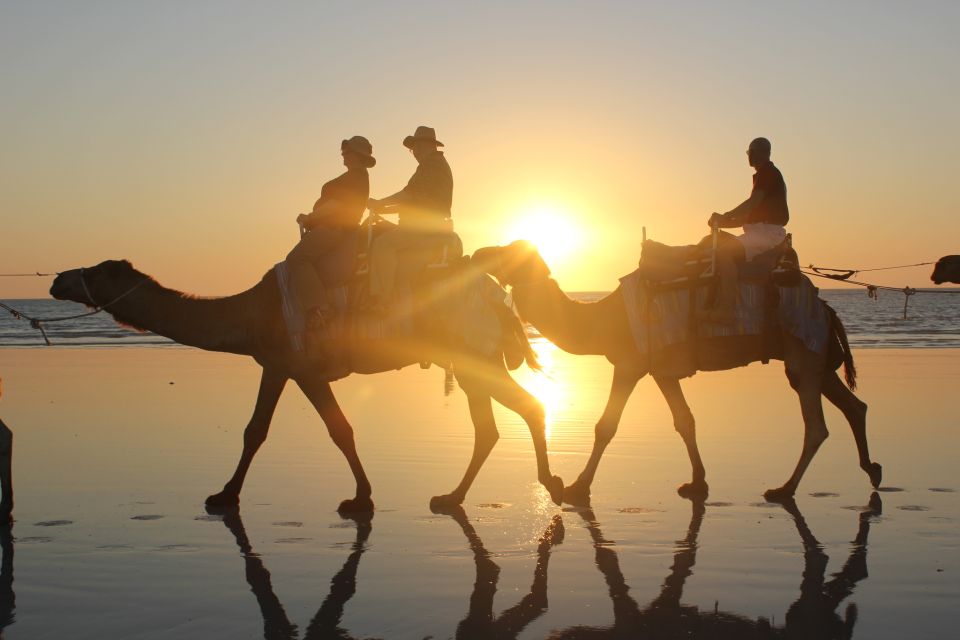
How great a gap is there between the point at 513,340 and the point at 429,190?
145 centimetres

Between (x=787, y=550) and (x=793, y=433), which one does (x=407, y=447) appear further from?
(x=787, y=550)

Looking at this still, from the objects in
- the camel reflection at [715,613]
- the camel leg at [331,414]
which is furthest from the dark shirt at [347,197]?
the camel reflection at [715,613]

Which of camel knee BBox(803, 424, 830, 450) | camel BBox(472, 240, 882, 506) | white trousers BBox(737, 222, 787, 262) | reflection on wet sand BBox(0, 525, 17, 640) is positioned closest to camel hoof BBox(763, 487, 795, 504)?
camel BBox(472, 240, 882, 506)

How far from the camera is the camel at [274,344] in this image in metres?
9.53

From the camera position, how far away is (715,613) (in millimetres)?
6051

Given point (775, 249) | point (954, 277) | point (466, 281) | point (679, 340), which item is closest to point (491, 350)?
point (466, 281)

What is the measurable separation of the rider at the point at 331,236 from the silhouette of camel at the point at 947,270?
176 inches

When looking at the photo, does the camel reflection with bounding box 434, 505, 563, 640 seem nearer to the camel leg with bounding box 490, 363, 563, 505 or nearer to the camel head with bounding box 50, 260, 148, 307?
the camel leg with bounding box 490, 363, 563, 505

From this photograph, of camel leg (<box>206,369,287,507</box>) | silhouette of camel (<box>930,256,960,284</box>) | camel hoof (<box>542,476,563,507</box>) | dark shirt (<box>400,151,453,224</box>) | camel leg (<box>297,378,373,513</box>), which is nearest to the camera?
silhouette of camel (<box>930,256,960,284</box>)

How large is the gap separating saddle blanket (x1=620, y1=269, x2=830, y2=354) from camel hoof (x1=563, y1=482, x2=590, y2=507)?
1.42 metres

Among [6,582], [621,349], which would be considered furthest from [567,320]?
[6,582]

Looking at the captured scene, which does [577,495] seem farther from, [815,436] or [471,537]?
[815,436]

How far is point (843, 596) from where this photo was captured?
6.39 metres

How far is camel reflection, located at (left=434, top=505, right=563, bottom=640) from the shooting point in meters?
5.80
